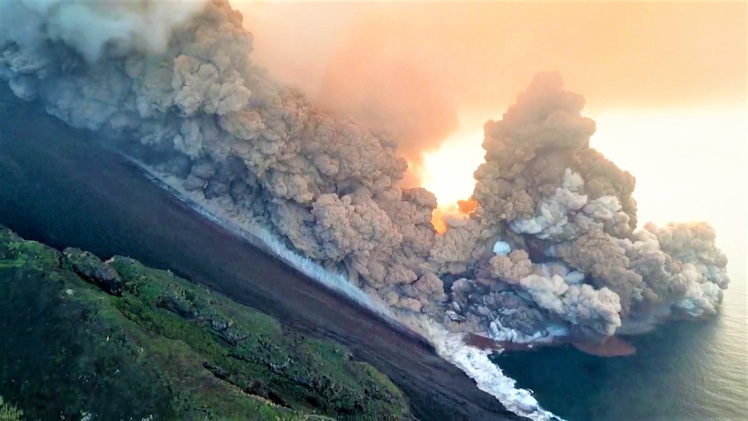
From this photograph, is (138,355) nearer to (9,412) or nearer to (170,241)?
(9,412)

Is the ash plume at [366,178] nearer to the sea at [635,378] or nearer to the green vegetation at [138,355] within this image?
the sea at [635,378]

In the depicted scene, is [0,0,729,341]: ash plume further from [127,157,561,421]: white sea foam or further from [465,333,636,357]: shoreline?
[465,333,636,357]: shoreline

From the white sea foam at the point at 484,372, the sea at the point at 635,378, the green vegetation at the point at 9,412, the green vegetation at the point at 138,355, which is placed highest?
the sea at the point at 635,378

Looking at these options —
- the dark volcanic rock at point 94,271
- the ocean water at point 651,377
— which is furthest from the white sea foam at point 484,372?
the dark volcanic rock at point 94,271

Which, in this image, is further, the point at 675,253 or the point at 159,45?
the point at 675,253

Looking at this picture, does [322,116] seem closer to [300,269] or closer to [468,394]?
[300,269]

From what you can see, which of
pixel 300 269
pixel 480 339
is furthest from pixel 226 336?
pixel 480 339

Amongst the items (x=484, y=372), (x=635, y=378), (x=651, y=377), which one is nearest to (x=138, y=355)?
(x=484, y=372)
